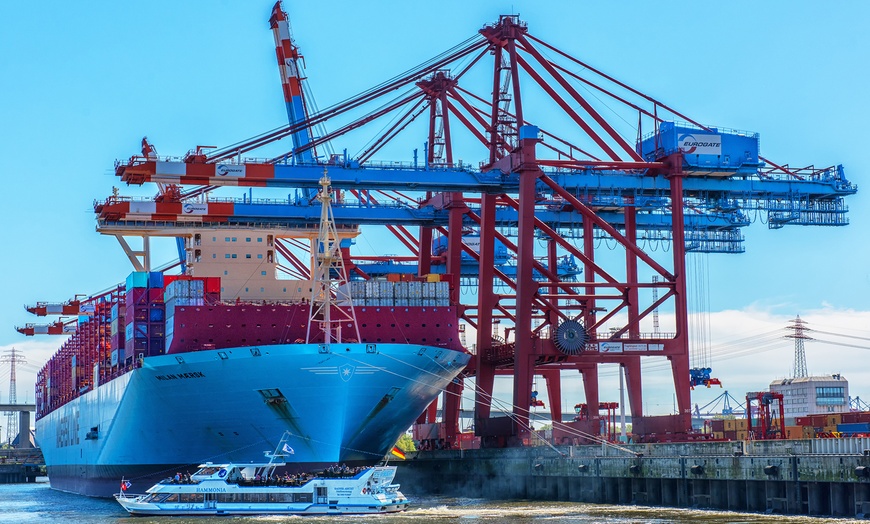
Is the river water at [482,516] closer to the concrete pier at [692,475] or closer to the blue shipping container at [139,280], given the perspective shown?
the concrete pier at [692,475]

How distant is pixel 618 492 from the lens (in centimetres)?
4256

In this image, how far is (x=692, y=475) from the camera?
125 feet

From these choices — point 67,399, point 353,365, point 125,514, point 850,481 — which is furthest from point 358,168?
point 67,399

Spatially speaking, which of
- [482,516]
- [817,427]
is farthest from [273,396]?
[817,427]

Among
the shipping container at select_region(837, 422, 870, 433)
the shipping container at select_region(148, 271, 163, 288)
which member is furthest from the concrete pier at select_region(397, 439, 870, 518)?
the shipping container at select_region(148, 271, 163, 288)

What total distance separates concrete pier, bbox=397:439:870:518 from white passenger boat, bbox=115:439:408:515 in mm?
7344

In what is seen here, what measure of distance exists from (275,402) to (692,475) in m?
16.9

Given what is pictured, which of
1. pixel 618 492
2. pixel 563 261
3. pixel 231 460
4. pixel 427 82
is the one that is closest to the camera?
pixel 618 492

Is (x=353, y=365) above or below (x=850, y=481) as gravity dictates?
above

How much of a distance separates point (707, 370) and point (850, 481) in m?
24.5

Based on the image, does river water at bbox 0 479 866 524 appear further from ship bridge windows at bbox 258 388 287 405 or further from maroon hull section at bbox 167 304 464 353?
maroon hull section at bbox 167 304 464 353

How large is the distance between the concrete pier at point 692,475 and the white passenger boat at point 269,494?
7.34 metres

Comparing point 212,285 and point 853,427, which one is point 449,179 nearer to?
point 212,285

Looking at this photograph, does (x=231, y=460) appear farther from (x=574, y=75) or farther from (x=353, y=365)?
(x=574, y=75)
